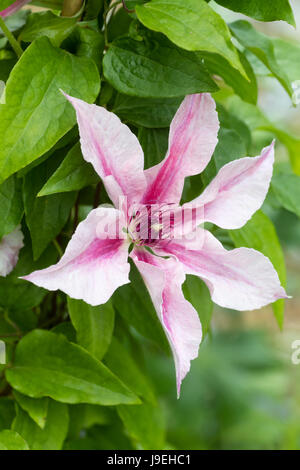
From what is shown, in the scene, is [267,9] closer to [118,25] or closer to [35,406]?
[118,25]

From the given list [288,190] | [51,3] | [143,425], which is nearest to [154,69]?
[51,3]

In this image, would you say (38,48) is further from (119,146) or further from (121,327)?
(121,327)

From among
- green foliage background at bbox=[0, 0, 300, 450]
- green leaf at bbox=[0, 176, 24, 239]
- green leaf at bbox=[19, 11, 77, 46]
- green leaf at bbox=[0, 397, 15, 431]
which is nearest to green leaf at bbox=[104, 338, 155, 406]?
green foliage background at bbox=[0, 0, 300, 450]

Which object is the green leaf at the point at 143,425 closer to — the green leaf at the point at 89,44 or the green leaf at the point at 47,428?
the green leaf at the point at 47,428

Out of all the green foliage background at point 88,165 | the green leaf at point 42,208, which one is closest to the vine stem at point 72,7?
the green foliage background at point 88,165

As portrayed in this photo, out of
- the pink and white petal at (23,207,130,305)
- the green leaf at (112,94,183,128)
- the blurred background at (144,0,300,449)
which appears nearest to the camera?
the pink and white petal at (23,207,130,305)

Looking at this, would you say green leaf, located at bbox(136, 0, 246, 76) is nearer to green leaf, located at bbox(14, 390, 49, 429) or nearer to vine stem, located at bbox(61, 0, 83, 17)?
vine stem, located at bbox(61, 0, 83, 17)

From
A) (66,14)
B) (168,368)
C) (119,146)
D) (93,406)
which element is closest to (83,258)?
(119,146)
